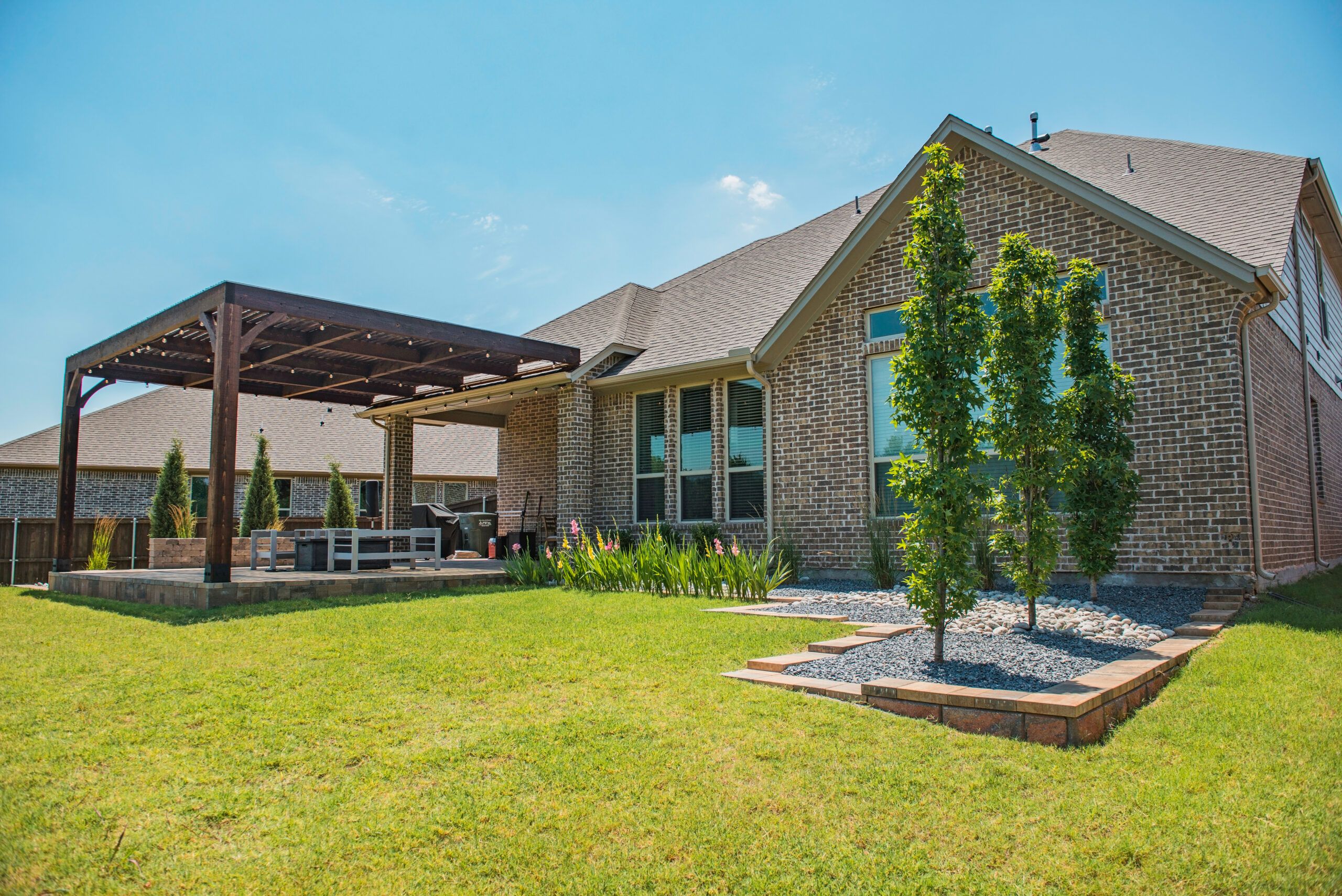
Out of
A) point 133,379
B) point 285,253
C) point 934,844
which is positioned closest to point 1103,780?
point 934,844

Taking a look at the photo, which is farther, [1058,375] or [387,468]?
[387,468]

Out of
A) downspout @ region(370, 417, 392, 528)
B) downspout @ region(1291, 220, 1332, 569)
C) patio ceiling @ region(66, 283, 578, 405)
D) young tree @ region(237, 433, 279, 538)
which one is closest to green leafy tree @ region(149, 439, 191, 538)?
young tree @ region(237, 433, 279, 538)

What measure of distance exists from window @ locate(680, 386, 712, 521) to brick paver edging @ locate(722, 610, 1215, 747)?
7392mm

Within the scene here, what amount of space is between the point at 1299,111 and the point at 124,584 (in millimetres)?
14901

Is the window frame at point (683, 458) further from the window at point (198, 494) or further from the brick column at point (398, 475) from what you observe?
the window at point (198, 494)

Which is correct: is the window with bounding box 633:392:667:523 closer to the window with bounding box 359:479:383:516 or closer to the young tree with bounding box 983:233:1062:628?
the young tree with bounding box 983:233:1062:628

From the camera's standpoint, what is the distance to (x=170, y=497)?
17.5 metres

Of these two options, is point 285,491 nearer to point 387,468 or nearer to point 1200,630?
point 387,468

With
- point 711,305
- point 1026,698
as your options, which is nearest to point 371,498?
point 711,305

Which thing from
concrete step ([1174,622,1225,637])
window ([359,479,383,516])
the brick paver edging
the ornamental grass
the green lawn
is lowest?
the green lawn

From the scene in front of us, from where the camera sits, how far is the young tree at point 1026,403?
6691 millimetres

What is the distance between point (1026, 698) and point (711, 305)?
1149cm

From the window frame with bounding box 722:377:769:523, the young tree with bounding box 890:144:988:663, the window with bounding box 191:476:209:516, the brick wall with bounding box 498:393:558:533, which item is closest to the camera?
the young tree with bounding box 890:144:988:663

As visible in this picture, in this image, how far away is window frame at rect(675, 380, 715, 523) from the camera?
13055mm
